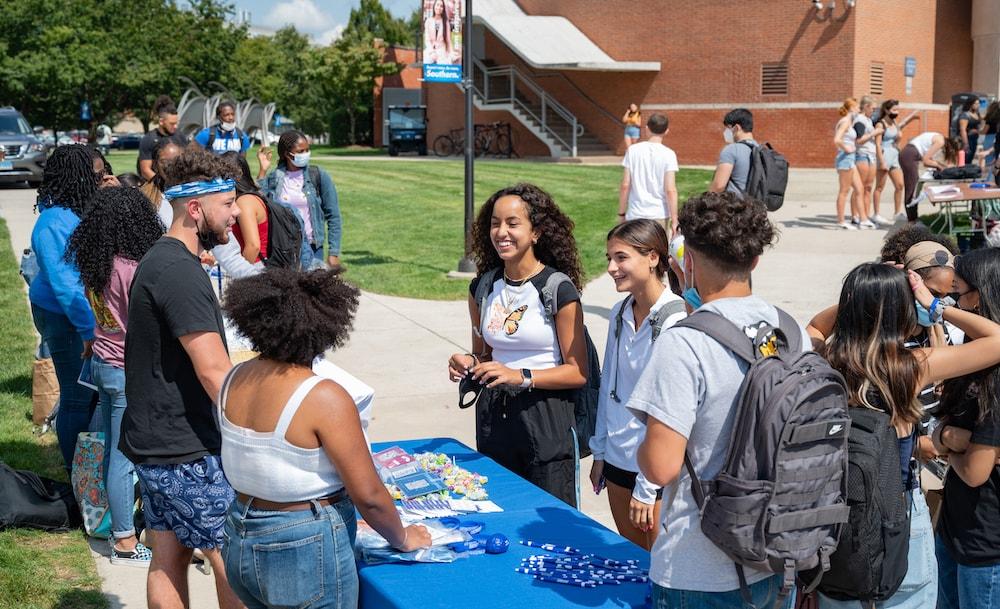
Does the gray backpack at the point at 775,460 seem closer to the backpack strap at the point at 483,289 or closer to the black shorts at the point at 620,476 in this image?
the black shorts at the point at 620,476

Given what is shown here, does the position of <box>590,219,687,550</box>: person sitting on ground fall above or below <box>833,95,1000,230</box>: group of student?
below

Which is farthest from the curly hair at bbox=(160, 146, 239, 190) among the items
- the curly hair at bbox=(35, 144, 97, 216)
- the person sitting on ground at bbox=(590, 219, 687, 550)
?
the curly hair at bbox=(35, 144, 97, 216)

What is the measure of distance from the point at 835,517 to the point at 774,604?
30 cm

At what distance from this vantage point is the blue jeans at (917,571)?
11.0ft

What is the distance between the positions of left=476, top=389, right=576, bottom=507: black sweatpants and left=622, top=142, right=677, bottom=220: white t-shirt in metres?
5.09

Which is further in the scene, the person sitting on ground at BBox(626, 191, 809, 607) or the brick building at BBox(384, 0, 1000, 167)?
the brick building at BBox(384, 0, 1000, 167)

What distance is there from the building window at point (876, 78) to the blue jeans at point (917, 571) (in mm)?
29798

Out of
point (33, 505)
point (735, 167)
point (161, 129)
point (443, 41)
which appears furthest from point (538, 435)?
point (443, 41)

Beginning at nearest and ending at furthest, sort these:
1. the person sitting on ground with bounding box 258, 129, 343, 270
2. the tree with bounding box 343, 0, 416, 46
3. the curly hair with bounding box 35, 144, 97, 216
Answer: the curly hair with bounding box 35, 144, 97, 216 < the person sitting on ground with bounding box 258, 129, 343, 270 < the tree with bounding box 343, 0, 416, 46

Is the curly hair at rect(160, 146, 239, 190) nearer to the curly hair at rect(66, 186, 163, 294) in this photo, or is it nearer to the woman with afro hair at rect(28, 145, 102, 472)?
the curly hair at rect(66, 186, 163, 294)

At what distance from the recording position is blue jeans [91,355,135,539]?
16.2ft

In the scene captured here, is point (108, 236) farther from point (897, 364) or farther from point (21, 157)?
point (21, 157)

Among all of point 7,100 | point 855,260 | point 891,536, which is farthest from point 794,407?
point 7,100

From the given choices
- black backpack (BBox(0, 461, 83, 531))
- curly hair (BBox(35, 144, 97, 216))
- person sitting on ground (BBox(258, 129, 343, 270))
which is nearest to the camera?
black backpack (BBox(0, 461, 83, 531))
